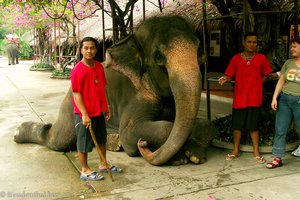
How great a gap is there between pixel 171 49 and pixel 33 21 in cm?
1769

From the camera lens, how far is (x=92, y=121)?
398 centimetres

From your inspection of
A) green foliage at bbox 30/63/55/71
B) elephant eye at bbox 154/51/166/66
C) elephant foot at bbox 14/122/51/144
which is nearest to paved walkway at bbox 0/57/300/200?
elephant foot at bbox 14/122/51/144

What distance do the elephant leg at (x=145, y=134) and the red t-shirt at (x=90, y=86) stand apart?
Result: 27.0 inches

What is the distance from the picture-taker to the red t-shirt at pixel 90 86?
3822 millimetres

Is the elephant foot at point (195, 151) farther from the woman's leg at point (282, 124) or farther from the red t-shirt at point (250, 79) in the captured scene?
the woman's leg at point (282, 124)

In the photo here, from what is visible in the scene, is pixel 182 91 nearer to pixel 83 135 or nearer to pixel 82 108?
pixel 82 108

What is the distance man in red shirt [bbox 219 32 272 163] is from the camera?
4527 mm

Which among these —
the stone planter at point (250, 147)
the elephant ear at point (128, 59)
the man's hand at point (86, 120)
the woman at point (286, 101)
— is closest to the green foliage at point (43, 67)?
the elephant ear at point (128, 59)

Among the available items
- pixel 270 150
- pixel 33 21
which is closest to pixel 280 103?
pixel 270 150

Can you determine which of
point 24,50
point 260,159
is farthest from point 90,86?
point 24,50

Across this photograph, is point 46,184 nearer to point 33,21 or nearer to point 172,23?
point 172,23

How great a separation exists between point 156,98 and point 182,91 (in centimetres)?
91

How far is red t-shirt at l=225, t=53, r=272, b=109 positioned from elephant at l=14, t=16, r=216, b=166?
0.53m

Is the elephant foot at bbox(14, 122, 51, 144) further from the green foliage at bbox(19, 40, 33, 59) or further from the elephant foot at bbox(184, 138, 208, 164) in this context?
the green foliage at bbox(19, 40, 33, 59)
